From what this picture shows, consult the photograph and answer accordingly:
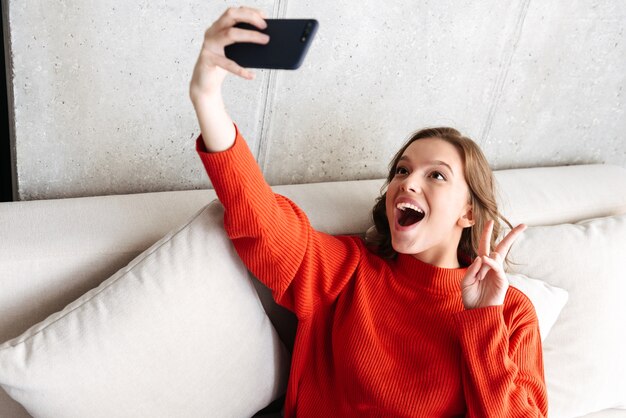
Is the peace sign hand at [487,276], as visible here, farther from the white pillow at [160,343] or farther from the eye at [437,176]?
the white pillow at [160,343]

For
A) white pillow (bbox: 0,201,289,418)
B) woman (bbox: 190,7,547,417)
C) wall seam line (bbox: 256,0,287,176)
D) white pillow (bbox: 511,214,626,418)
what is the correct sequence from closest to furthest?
1. white pillow (bbox: 0,201,289,418)
2. woman (bbox: 190,7,547,417)
3. wall seam line (bbox: 256,0,287,176)
4. white pillow (bbox: 511,214,626,418)

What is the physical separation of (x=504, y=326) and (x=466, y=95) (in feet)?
2.40

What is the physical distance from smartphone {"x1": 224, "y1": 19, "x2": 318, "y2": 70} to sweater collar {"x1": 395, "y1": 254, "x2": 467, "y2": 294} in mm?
584

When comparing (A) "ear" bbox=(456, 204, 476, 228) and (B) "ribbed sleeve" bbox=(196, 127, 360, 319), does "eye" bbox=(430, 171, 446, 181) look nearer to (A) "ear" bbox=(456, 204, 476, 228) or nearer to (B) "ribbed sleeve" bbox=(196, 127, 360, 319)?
(A) "ear" bbox=(456, 204, 476, 228)

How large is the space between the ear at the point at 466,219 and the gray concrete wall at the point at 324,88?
423mm

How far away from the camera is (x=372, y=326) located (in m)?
1.39

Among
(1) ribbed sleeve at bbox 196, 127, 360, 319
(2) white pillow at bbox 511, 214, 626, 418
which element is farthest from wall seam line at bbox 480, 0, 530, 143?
(1) ribbed sleeve at bbox 196, 127, 360, 319

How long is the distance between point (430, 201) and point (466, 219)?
0.12 m

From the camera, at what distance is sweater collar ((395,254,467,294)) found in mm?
1416

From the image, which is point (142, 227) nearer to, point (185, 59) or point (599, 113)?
point (185, 59)

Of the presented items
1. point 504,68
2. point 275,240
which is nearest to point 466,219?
point 275,240

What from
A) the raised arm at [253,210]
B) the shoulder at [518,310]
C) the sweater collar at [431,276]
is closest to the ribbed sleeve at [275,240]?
the raised arm at [253,210]

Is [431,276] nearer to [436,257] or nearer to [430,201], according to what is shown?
[436,257]

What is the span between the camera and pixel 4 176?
5.25 feet
